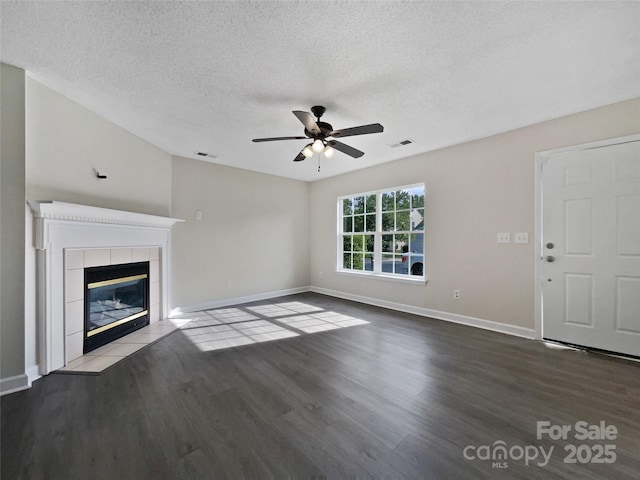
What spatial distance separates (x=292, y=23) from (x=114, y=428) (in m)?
2.85

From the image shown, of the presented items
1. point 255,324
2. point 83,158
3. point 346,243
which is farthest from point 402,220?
point 83,158

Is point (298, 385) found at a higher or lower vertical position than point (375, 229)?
lower

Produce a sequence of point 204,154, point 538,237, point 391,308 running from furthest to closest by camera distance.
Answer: point 391,308 → point 204,154 → point 538,237

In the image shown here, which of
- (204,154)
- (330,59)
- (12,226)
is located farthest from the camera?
(204,154)

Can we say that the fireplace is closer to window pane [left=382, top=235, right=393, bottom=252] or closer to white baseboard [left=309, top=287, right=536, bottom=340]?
white baseboard [left=309, top=287, right=536, bottom=340]

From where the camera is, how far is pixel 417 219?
4.37 meters

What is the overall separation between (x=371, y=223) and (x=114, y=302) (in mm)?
4168

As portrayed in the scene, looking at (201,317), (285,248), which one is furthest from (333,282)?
(201,317)

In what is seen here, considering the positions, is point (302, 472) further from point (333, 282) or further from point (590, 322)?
point (333, 282)

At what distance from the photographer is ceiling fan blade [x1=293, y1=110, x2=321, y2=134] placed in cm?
217

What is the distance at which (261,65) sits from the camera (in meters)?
2.07

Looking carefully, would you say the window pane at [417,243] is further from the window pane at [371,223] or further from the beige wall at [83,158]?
the beige wall at [83,158]

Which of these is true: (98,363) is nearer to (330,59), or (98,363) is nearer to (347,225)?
(330,59)

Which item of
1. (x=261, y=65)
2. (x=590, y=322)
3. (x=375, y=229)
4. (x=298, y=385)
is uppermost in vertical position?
(x=261, y=65)
